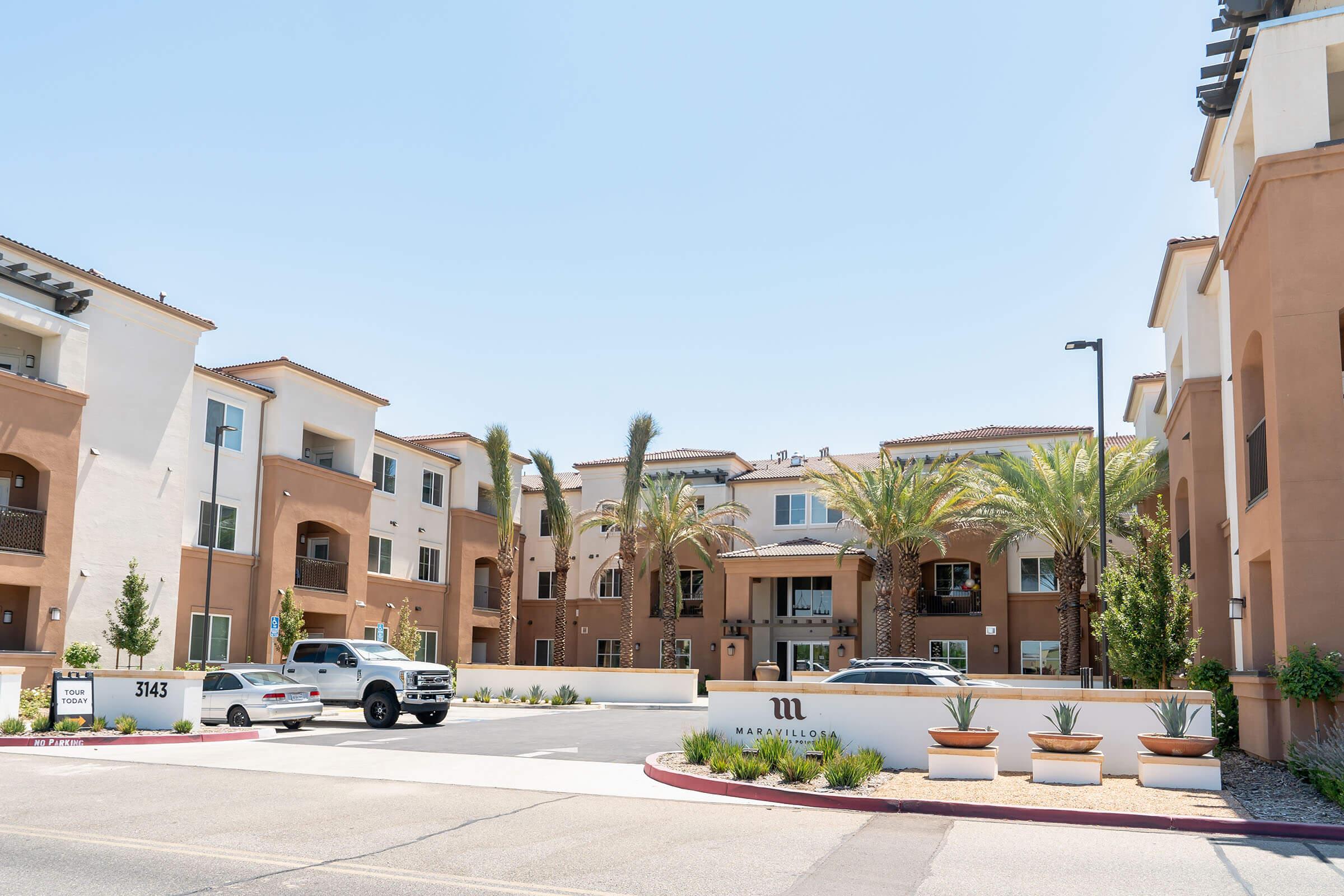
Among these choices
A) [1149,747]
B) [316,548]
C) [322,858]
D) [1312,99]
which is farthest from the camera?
[316,548]

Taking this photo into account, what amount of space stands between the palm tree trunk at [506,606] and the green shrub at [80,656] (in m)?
16.5

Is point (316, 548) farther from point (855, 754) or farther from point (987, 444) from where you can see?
point (855, 754)

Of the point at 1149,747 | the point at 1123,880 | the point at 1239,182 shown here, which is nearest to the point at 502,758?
the point at 1149,747

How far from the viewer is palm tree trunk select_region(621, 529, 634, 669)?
41688 mm

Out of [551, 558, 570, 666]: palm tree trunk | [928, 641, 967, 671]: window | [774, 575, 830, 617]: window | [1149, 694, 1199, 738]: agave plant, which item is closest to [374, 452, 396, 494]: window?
[551, 558, 570, 666]: palm tree trunk

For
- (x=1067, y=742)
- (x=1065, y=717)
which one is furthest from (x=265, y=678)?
(x=1067, y=742)

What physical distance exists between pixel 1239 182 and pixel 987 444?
25.4 metres

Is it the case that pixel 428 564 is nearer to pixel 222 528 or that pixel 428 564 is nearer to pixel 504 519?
pixel 504 519

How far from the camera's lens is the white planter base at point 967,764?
A: 14859 millimetres

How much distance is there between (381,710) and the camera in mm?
25141

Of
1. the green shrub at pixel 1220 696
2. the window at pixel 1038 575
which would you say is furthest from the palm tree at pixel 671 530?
the green shrub at pixel 1220 696

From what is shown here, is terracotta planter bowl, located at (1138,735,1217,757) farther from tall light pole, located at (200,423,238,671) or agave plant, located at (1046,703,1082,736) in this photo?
tall light pole, located at (200,423,238,671)

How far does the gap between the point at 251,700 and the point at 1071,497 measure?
24.4 metres

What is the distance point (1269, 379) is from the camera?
16.2m
